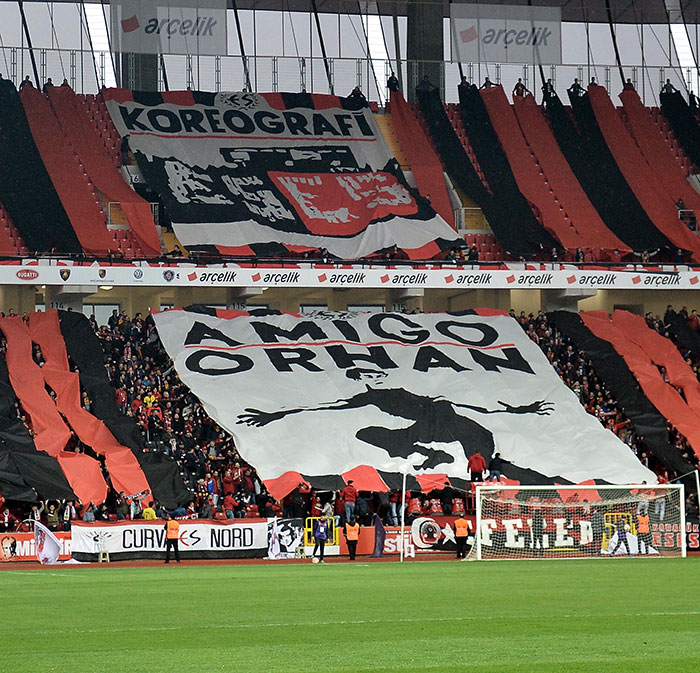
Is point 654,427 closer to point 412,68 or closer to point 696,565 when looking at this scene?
point 696,565

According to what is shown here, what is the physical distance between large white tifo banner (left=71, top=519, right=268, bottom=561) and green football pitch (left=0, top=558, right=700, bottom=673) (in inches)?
270

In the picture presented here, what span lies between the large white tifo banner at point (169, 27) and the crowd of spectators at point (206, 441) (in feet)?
33.7

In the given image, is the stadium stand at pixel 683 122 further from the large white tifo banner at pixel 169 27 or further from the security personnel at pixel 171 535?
the security personnel at pixel 171 535

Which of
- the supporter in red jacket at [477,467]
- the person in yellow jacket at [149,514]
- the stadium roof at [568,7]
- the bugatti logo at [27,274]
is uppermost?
the stadium roof at [568,7]

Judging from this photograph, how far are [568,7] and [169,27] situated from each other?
17.2 meters

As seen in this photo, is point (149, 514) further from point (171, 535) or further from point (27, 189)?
point (27, 189)

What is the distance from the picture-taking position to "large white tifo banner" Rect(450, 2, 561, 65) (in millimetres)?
45750

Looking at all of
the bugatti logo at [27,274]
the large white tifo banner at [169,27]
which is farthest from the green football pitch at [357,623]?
the large white tifo banner at [169,27]

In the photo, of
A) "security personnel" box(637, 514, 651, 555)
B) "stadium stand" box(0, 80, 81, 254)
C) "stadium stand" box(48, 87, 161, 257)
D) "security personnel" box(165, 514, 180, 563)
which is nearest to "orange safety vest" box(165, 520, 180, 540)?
"security personnel" box(165, 514, 180, 563)

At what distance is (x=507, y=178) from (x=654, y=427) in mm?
13750

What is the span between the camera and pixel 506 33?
4628 centimetres

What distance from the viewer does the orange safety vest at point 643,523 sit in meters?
27.3

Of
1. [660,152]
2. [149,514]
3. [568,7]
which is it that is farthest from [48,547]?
[568,7]

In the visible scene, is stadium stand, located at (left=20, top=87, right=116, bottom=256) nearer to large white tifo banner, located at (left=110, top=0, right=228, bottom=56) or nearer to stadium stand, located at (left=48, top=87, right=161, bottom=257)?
stadium stand, located at (left=48, top=87, right=161, bottom=257)
